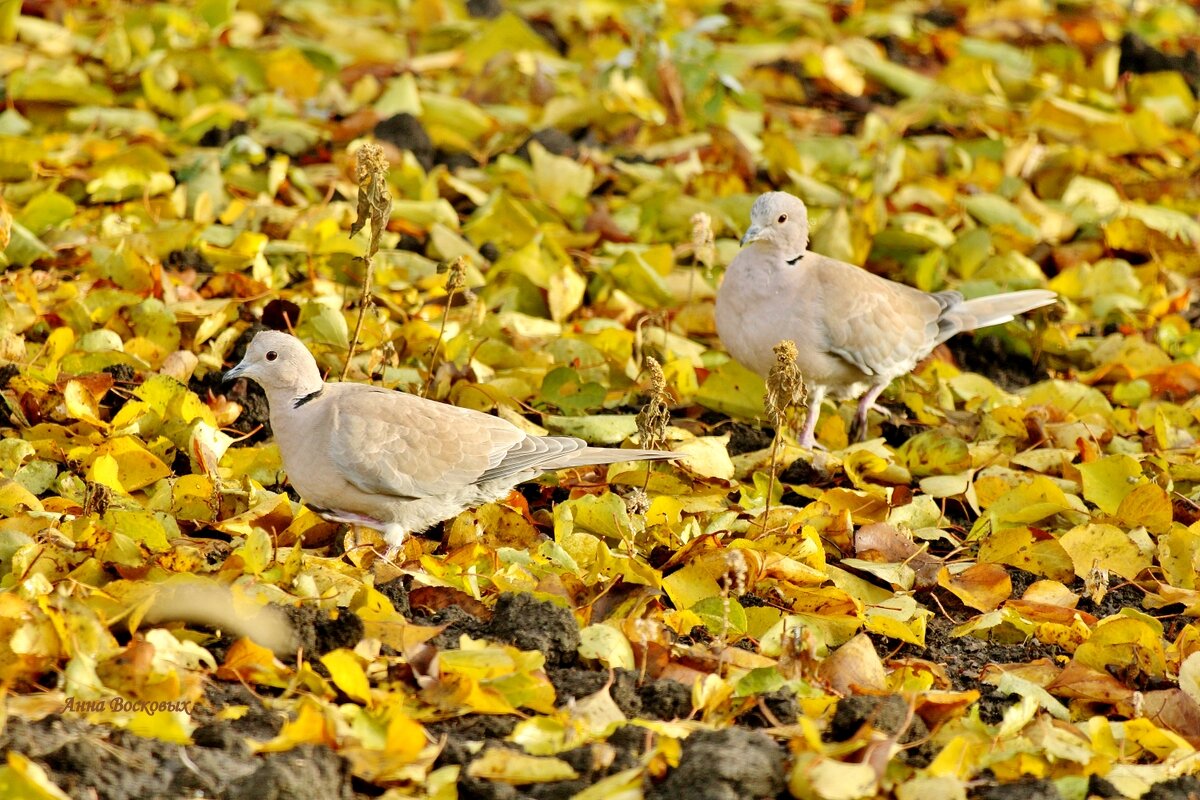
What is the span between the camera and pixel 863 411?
21.3 ft

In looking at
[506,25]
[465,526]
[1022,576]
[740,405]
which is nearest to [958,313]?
[740,405]

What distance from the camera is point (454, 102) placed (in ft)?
27.9

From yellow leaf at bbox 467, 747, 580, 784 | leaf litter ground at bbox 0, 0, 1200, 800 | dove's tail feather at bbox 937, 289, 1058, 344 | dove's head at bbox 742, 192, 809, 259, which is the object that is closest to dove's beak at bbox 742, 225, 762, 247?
dove's head at bbox 742, 192, 809, 259

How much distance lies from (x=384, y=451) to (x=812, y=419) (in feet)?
6.79

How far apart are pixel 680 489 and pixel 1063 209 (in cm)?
392

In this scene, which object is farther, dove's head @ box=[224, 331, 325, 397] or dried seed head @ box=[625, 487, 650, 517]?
dried seed head @ box=[625, 487, 650, 517]

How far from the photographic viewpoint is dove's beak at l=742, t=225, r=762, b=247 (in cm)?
609

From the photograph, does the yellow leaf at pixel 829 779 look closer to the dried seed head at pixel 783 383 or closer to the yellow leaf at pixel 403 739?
the yellow leaf at pixel 403 739

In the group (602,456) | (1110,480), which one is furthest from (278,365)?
(1110,480)

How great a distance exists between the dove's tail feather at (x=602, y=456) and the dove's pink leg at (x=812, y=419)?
1169 mm

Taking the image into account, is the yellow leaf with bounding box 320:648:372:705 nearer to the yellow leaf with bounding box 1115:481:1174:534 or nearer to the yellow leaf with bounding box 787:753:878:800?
the yellow leaf with bounding box 787:753:878:800

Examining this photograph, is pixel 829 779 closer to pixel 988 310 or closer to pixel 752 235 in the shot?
pixel 752 235

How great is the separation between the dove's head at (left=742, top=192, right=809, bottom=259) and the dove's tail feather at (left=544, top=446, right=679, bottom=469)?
4.35 feet

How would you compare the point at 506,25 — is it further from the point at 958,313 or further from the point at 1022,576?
the point at 1022,576
